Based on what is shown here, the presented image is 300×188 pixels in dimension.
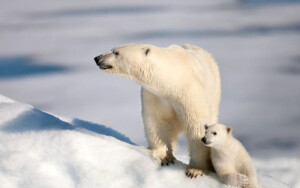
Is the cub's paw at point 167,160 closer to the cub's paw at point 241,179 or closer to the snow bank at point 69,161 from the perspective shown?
the snow bank at point 69,161

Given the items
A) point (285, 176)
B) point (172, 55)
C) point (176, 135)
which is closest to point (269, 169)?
point (285, 176)

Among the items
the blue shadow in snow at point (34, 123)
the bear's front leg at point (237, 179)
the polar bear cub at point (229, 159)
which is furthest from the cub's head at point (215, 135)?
the blue shadow in snow at point (34, 123)

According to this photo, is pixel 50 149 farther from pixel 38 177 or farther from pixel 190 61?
pixel 190 61

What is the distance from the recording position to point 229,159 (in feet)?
15.0

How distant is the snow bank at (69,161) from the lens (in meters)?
4.51

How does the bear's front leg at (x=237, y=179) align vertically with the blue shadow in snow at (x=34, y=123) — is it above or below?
below

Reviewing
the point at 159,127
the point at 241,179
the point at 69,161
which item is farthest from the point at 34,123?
the point at 241,179

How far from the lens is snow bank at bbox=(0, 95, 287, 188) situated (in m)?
4.51

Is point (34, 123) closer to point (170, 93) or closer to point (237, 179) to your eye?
point (170, 93)

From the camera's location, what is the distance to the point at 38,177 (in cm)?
448

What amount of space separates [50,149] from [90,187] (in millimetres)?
503

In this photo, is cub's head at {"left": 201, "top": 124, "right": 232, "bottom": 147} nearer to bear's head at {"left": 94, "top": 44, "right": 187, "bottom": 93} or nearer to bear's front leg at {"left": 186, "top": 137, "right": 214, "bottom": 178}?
bear's front leg at {"left": 186, "top": 137, "right": 214, "bottom": 178}

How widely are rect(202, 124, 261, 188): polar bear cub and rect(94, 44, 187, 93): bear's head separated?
1.75 ft

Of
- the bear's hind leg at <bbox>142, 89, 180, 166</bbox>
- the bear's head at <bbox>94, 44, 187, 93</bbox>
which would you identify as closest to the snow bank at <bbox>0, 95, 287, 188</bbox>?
the bear's hind leg at <bbox>142, 89, 180, 166</bbox>
